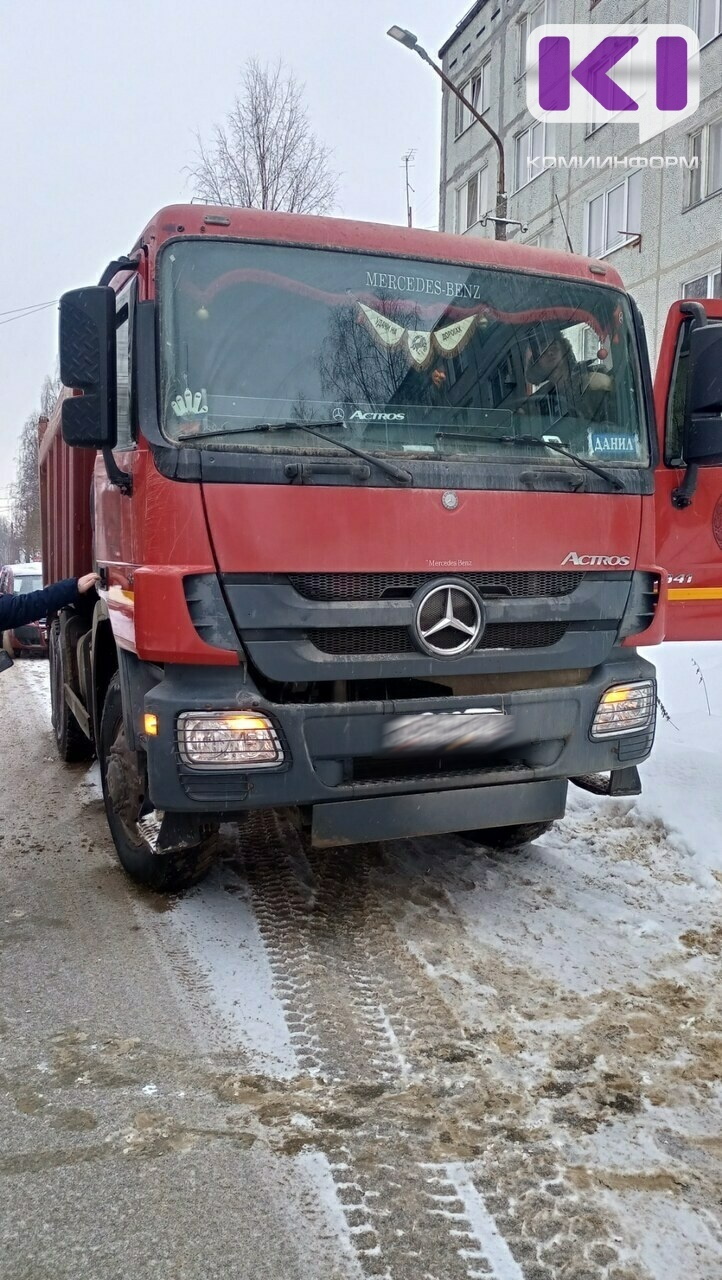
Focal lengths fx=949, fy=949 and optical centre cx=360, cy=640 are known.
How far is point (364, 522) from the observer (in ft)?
11.2

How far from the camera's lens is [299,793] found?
3.45 m

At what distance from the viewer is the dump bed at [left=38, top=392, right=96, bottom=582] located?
574 centimetres

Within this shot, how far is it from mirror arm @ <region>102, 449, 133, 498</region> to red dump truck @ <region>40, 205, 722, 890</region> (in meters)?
0.01

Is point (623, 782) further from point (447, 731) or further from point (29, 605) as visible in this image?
point (29, 605)

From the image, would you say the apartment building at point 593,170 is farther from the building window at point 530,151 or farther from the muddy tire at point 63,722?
the muddy tire at point 63,722

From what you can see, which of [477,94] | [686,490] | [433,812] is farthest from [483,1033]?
[477,94]

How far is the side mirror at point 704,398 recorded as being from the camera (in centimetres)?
429

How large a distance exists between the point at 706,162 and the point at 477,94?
1099 cm

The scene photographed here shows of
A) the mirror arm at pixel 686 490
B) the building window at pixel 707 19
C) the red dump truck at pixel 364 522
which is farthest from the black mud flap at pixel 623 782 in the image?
the building window at pixel 707 19

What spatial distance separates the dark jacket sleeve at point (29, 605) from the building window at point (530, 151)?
2151 cm

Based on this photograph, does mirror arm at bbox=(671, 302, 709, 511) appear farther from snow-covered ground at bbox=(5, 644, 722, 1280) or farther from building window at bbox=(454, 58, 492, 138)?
building window at bbox=(454, 58, 492, 138)

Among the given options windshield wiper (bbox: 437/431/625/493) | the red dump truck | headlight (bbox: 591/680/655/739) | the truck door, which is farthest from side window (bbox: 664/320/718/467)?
headlight (bbox: 591/680/655/739)

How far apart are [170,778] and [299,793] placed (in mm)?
466

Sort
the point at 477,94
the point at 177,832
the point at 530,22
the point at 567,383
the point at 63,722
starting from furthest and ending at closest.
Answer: the point at 477,94 → the point at 530,22 → the point at 63,722 → the point at 567,383 → the point at 177,832
